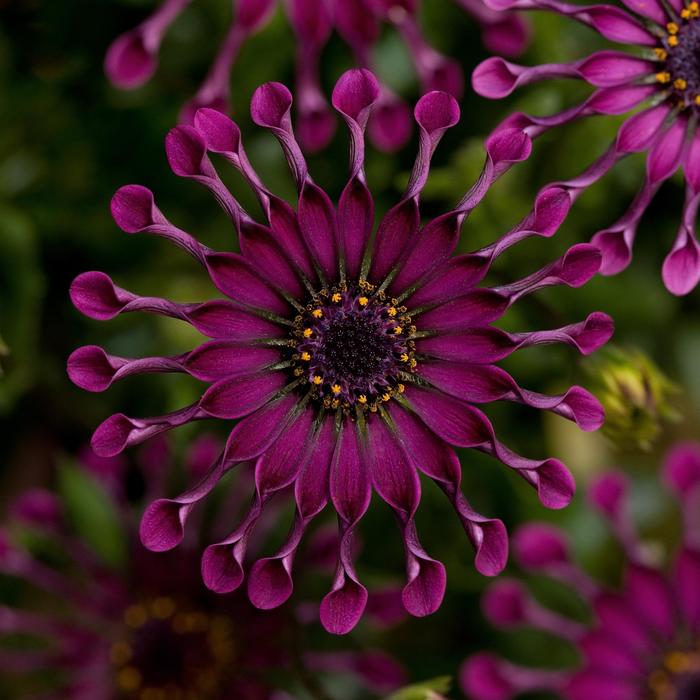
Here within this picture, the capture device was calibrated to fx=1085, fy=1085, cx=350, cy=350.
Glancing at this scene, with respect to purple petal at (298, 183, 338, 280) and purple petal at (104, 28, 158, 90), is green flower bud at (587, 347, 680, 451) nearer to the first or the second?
purple petal at (298, 183, 338, 280)

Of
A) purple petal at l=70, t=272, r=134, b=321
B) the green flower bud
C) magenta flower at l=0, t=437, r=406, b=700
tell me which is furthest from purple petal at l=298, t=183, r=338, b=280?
→ magenta flower at l=0, t=437, r=406, b=700

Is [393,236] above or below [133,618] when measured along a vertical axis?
above

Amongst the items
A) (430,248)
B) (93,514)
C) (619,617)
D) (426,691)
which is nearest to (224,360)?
A: (430,248)

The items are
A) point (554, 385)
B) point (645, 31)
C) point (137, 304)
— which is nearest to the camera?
point (137, 304)

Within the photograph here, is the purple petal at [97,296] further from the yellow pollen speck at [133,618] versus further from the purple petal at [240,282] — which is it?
the yellow pollen speck at [133,618]

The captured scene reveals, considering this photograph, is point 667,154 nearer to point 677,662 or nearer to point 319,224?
point 319,224

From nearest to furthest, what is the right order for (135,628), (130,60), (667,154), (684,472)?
(667,154)
(130,60)
(684,472)
(135,628)

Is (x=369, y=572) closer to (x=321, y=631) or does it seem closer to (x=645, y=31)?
(x=321, y=631)

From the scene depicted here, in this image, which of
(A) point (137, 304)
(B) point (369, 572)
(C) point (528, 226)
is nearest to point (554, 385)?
(B) point (369, 572)
